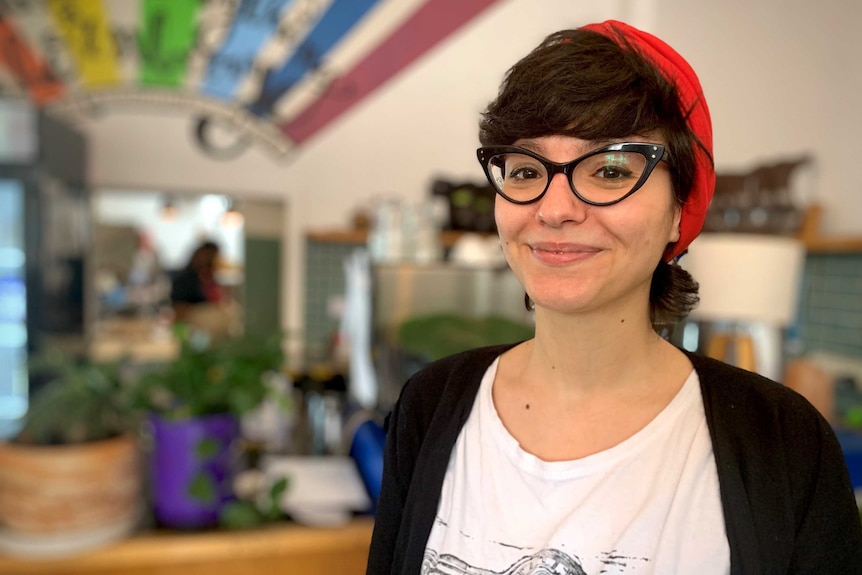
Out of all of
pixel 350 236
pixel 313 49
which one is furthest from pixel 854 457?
pixel 313 49

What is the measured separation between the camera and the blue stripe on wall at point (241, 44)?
2738mm

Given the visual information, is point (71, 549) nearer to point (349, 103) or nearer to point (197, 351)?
point (197, 351)

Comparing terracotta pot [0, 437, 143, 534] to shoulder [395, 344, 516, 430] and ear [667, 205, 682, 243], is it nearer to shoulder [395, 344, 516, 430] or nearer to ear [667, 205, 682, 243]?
shoulder [395, 344, 516, 430]

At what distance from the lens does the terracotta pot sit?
998 mm

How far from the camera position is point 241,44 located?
2.76 m

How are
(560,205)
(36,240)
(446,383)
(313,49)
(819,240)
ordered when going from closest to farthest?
(560,205) → (446,383) → (819,240) → (36,240) → (313,49)

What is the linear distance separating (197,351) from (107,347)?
204 centimetres

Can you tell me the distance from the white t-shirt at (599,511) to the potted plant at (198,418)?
0.68m

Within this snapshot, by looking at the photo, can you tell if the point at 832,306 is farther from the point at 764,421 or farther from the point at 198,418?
the point at 198,418

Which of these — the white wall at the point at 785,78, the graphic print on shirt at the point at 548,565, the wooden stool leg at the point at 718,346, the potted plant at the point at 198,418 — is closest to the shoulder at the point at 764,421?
the graphic print on shirt at the point at 548,565

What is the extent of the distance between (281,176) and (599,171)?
265cm

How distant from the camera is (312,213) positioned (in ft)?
9.67

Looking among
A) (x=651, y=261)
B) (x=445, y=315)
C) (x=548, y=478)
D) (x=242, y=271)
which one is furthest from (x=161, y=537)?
(x=242, y=271)

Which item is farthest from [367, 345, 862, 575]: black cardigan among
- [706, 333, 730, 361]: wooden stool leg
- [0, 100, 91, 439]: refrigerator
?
[0, 100, 91, 439]: refrigerator
